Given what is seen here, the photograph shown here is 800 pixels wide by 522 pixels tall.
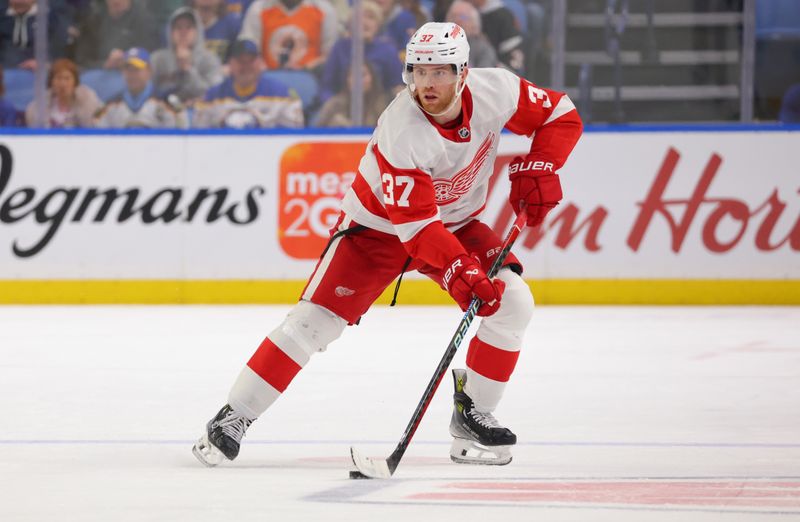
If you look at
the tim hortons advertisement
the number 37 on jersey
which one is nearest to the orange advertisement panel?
the tim hortons advertisement

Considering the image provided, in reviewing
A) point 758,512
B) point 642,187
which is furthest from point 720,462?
point 642,187

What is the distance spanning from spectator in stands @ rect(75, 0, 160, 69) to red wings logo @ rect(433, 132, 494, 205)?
4813mm

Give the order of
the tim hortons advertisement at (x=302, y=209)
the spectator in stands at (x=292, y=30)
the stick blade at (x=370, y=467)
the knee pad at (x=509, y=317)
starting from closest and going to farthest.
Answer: the stick blade at (x=370, y=467)
the knee pad at (x=509, y=317)
the tim hortons advertisement at (x=302, y=209)
the spectator in stands at (x=292, y=30)

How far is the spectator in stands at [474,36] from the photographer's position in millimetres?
7805

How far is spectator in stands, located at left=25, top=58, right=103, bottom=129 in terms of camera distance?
25.7 ft

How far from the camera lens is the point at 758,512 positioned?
2.79 metres

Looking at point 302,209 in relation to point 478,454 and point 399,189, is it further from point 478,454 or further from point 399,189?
point 399,189

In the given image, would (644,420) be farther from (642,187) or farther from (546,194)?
(642,187)

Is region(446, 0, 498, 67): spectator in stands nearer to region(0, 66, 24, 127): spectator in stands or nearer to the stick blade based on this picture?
region(0, 66, 24, 127): spectator in stands

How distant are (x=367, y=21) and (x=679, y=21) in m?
1.76

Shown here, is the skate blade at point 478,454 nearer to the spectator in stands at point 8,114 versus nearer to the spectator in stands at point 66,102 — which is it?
the spectator in stands at point 66,102

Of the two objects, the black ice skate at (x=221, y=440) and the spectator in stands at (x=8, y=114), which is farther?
the spectator in stands at (x=8, y=114)

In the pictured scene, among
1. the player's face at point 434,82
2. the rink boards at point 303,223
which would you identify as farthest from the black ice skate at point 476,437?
the rink boards at point 303,223

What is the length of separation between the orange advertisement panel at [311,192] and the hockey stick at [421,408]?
12.9ft
